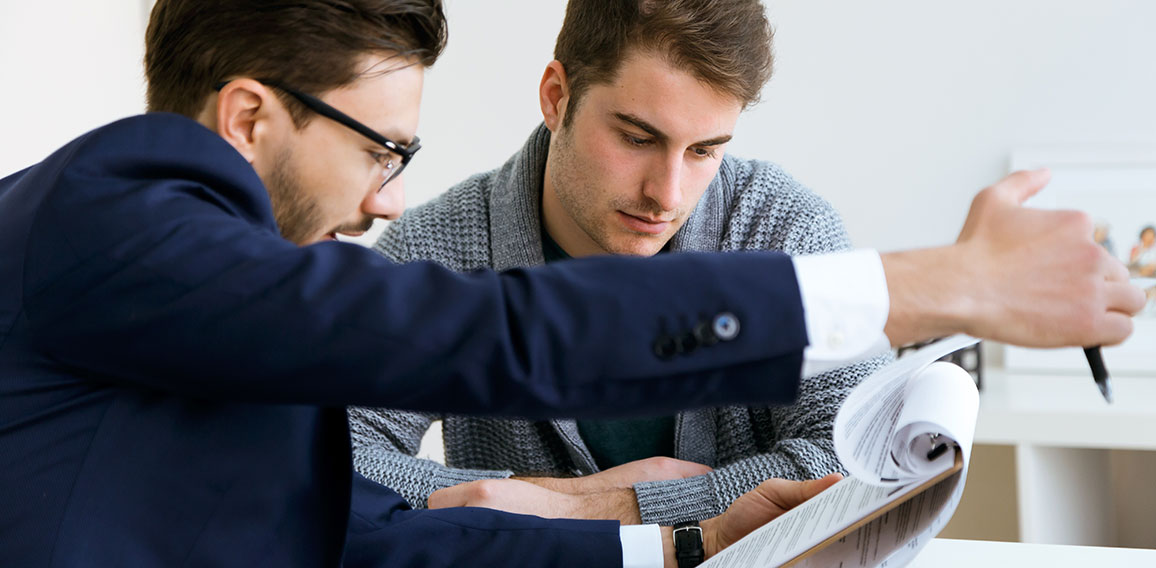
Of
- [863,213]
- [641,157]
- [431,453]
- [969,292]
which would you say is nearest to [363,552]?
[969,292]

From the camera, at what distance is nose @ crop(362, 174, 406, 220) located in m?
0.95

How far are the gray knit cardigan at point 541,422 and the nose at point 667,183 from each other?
123 millimetres

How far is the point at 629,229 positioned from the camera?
1545 millimetres

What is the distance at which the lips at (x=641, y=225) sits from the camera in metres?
1.53

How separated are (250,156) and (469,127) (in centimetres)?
209

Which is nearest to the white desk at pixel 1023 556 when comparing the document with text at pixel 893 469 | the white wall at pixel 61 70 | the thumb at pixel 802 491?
the thumb at pixel 802 491

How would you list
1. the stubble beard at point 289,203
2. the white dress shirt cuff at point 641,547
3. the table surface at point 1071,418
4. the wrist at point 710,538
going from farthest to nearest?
the table surface at point 1071,418 < the wrist at point 710,538 < the white dress shirt cuff at point 641,547 < the stubble beard at point 289,203

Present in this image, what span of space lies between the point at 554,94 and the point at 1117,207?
1491 mm

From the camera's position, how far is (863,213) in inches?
104

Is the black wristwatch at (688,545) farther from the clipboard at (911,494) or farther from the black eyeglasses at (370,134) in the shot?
the black eyeglasses at (370,134)

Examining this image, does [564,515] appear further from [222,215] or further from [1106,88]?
[1106,88]

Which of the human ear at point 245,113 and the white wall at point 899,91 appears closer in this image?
the human ear at point 245,113

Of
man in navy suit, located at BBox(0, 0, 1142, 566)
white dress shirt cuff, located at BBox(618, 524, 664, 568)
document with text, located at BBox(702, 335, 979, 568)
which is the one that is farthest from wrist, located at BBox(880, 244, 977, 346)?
white dress shirt cuff, located at BBox(618, 524, 664, 568)

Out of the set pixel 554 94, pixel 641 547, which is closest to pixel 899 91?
pixel 554 94
